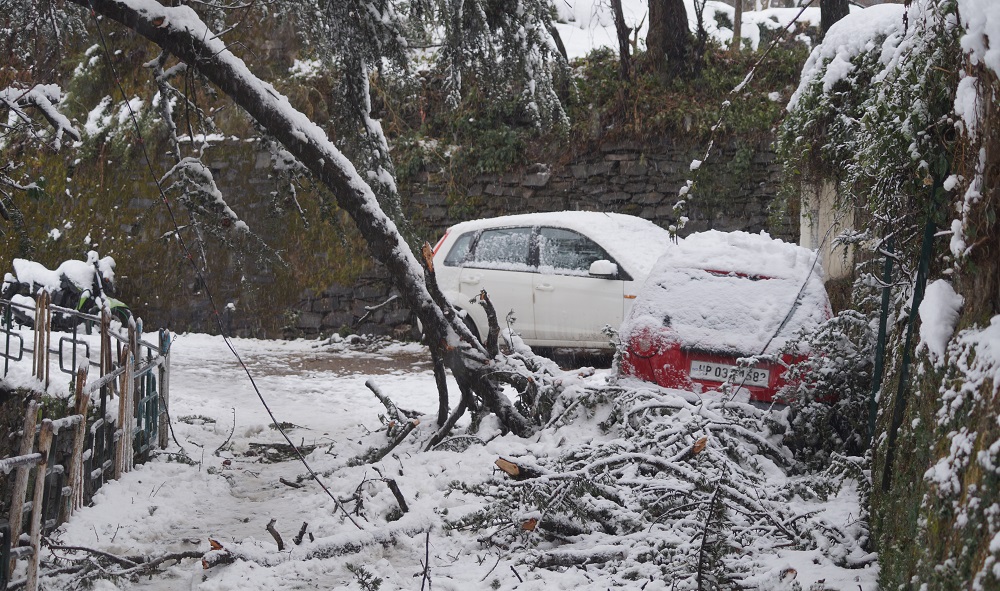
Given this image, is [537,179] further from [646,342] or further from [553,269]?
[646,342]

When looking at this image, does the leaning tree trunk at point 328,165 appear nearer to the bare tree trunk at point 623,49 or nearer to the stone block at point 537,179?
the stone block at point 537,179

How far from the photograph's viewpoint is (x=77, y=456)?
4.73 metres

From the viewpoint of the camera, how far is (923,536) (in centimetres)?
239

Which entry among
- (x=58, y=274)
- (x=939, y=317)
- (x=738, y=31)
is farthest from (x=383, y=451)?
(x=738, y=31)

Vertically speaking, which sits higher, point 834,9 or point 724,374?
point 834,9

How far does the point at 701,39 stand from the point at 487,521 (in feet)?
30.7

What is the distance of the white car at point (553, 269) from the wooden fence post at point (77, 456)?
454 centimetres

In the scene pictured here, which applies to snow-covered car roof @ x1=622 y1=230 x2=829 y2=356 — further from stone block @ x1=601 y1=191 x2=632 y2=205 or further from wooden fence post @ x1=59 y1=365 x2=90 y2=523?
stone block @ x1=601 y1=191 x2=632 y2=205

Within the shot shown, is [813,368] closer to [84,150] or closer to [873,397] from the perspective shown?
[873,397]

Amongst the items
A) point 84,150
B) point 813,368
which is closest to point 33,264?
point 84,150

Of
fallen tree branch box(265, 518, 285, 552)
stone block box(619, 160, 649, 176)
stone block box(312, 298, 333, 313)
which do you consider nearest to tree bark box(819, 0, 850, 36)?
stone block box(619, 160, 649, 176)

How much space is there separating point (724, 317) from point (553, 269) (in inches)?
132

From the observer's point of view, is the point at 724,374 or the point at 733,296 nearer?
the point at 724,374

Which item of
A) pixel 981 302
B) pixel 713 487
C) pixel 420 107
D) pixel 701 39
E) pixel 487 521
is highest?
pixel 701 39
